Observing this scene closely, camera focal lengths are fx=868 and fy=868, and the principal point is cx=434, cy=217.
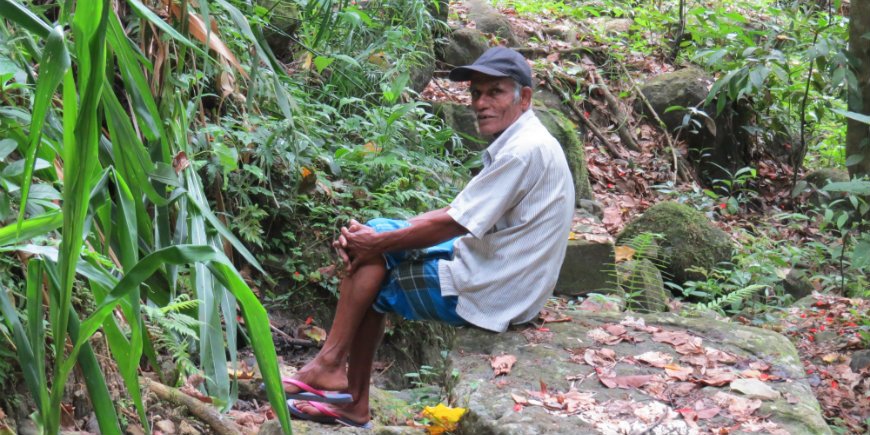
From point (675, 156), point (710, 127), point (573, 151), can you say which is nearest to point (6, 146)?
point (573, 151)

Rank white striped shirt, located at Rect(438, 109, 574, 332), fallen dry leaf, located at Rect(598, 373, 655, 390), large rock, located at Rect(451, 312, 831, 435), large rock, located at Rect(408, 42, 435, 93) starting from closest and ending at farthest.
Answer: large rock, located at Rect(451, 312, 831, 435)
fallen dry leaf, located at Rect(598, 373, 655, 390)
white striped shirt, located at Rect(438, 109, 574, 332)
large rock, located at Rect(408, 42, 435, 93)

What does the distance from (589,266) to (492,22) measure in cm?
459

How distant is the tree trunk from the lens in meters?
6.07

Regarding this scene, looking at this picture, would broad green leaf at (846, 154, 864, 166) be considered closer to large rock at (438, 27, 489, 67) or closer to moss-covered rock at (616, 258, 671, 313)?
moss-covered rock at (616, 258, 671, 313)

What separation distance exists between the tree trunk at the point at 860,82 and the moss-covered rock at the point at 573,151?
2.24m

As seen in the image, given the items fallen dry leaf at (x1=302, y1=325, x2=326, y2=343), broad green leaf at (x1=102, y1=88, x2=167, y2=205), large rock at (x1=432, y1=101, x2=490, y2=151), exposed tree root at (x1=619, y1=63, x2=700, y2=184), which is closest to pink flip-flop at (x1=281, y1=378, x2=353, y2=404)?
fallen dry leaf at (x1=302, y1=325, x2=326, y2=343)

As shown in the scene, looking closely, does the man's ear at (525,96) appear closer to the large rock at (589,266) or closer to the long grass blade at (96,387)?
the long grass blade at (96,387)

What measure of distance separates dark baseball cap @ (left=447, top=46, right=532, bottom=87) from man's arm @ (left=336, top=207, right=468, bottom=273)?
0.61 m

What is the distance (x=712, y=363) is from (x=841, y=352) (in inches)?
84.6

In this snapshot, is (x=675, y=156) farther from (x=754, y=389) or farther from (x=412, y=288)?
(x=754, y=389)

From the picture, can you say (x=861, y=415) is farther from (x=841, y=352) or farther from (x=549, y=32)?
(x=549, y=32)

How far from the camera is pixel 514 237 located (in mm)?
3432

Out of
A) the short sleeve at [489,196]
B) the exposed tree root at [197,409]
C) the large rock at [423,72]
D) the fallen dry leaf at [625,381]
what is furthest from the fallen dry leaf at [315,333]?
the large rock at [423,72]

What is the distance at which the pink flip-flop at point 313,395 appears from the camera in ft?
11.0
